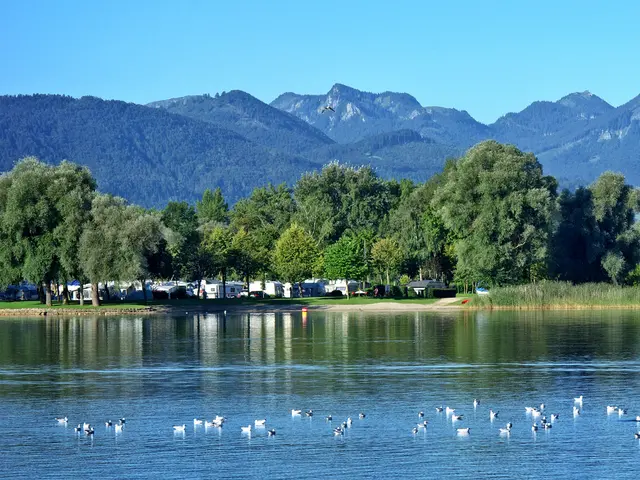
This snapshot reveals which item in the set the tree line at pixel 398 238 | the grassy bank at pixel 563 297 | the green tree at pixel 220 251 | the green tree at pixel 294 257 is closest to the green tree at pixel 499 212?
the tree line at pixel 398 238

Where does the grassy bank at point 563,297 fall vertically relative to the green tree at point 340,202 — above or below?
below

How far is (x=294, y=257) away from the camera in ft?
496

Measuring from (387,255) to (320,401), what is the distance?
10966cm

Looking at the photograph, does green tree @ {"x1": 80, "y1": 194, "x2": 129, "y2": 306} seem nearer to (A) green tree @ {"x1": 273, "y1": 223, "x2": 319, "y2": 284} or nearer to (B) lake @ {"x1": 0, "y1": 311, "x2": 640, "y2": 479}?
(B) lake @ {"x1": 0, "y1": 311, "x2": 640, "y2": 479}

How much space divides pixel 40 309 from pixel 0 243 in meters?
8.27

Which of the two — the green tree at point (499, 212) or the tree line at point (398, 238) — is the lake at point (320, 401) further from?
the green tree at point (499, 212)

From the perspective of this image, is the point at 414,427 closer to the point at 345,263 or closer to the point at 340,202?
the point at 345,263

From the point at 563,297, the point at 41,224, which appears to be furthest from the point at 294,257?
the point at 41,224

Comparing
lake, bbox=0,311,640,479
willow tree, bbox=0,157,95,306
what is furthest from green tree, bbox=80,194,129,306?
lake, bbox=0,311,640,479

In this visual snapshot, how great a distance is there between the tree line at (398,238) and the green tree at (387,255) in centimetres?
20

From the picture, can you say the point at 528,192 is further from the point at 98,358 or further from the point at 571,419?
the point at 571,419

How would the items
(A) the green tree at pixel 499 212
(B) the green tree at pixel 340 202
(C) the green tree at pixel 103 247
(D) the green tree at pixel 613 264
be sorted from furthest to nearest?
(B) the green tree at pixel 340 202
(D) the green tree at pixel 613 264
(A) the green tree at pixel 499 212
(C) the green tree at pixel 103 247

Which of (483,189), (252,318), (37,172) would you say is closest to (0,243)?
(37,172)

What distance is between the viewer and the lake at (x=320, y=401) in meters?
33.2
